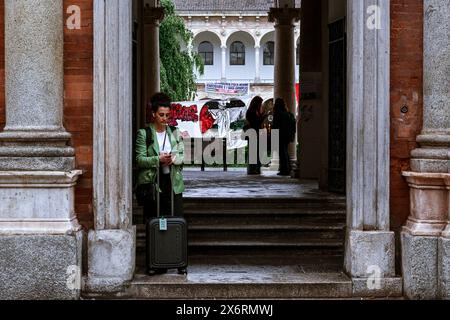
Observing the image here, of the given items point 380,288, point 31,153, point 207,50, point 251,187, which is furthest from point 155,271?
point 207,50

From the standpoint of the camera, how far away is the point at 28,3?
7.73 m

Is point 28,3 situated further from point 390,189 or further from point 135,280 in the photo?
point 390,189

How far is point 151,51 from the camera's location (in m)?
17.9

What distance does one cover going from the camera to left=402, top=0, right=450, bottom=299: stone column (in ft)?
25.4

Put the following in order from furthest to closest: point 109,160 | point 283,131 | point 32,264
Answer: point 283,131 → point 109,160 → point 32,264

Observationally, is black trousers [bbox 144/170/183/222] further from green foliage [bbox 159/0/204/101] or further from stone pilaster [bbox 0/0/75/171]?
green foliage [bbox 159/0/204/101]

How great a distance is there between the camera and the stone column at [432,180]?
773 centimetres

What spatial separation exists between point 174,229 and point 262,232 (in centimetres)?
210

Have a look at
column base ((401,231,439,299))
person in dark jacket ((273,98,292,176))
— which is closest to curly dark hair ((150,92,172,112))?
column base ((401,231,439,299))

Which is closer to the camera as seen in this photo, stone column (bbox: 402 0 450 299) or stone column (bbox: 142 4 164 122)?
stone column (bbox: 402 0 450 299)

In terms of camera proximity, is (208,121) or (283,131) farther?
(208,121)

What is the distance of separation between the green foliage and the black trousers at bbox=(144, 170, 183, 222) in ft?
85.7

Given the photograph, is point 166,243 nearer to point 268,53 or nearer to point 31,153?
point 31,153

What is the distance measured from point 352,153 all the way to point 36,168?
125 inches
